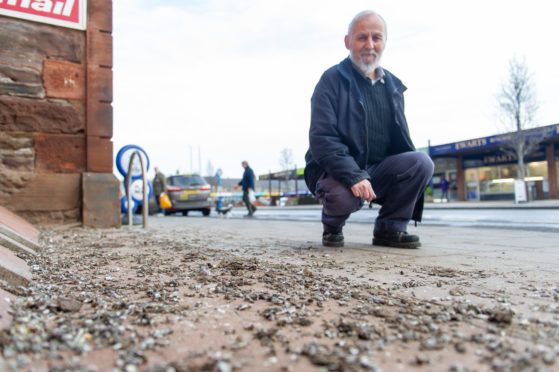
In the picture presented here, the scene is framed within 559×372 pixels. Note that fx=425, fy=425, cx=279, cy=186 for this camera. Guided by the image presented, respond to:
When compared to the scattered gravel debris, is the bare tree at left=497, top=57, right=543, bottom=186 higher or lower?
higher

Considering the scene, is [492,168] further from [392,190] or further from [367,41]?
[367,41]

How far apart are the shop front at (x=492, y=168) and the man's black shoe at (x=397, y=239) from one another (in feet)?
74.3

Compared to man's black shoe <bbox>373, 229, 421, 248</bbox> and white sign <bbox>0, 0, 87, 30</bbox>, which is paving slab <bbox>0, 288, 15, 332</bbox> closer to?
man's black shoe <bbox>373, 229, 421, 248</bbox>

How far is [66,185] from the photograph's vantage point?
4.98 meters

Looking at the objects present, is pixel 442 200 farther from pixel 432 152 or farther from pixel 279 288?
pixel 279 288

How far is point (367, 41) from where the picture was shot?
3260mm

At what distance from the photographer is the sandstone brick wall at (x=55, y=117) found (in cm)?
470

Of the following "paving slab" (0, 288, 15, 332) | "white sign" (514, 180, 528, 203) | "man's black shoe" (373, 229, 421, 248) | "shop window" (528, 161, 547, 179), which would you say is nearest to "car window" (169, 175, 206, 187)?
"man's black shoe" (373, 229, 421, 248)

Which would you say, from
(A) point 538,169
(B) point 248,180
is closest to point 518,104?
(A) point 538,169

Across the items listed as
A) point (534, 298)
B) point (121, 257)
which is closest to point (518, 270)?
point (534, 298)

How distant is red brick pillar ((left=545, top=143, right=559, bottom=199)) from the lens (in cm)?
2369

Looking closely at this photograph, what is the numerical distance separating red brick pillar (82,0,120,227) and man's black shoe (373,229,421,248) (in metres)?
3.33

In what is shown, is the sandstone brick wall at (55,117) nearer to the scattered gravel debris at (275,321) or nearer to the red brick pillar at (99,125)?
the red brick pillar at (99,125)

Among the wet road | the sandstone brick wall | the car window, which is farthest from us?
the car window
